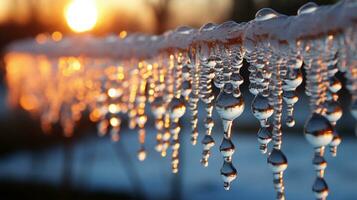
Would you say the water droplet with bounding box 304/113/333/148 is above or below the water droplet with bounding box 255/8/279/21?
below

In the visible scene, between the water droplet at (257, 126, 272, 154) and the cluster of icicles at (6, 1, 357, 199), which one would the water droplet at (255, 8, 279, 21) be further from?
the water droplet at (257, 126, 272, 154)

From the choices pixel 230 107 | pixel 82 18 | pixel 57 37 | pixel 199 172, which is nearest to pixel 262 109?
pixel 230 107

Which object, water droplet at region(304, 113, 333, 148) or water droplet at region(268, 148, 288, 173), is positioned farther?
water droplet at region(268, 148, 288, 173)

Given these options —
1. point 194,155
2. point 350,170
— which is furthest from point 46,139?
point 350,170

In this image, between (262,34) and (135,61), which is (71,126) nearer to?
(135,61)

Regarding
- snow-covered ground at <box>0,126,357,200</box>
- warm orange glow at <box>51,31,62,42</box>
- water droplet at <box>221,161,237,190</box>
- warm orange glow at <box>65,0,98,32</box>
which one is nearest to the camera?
water droplet at <box>221,161,237,190</box>

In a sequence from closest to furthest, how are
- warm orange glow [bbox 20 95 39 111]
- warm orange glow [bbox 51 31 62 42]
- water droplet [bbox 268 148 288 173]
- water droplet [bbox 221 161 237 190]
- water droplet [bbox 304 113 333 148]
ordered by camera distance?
1. water droplet [bbox 304 113 333 148]
2. water droplet [bbox 268 148 288 173]
3. water droplet [bbox 221 161 237 190]
4. warm orange glow [bbox 51 31 62 42]
5. warm orange glow [bbox 20 95 39 111]

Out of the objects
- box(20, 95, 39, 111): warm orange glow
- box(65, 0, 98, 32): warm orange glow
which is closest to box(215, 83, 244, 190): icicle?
box(20, 95, 39, 111): warm orange glow

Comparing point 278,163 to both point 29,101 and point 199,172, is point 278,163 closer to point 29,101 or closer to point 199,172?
point 29,101

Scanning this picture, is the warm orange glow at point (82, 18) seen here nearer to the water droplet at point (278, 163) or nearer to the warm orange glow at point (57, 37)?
the warm orange glow at point (57, 37)
